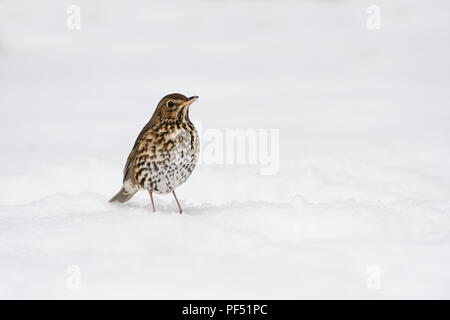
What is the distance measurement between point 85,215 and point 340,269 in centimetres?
195

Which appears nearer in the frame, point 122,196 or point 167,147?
point 167,147

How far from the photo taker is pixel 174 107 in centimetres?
493

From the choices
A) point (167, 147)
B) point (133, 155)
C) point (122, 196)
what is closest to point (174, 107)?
point (167, 147)

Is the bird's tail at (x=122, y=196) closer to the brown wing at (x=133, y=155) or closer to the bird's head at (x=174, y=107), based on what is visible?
the brown wing at (x=133, y=155)

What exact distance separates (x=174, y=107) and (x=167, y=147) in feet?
0.95

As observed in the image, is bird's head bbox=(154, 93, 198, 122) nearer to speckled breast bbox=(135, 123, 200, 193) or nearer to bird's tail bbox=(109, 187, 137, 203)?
speckled breast bbox=(135, 123, 200, 193)

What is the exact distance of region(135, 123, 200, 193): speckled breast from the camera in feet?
16.1

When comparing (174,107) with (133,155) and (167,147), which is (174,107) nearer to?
(167,147)

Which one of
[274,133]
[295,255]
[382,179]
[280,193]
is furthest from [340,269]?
[274,133]

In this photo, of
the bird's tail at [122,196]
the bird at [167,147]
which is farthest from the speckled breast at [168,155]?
the bird's tail at [122,196]

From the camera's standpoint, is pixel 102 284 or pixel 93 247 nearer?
pixel 102 284

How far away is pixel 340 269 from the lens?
13.4 ft

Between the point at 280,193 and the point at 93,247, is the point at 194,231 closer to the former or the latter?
the point at 93,247

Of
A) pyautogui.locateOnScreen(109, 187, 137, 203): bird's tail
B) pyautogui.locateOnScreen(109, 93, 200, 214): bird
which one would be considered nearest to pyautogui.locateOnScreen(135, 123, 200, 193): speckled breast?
pyautogui.locateOnScreen(109, 93, 200, 214): bird
